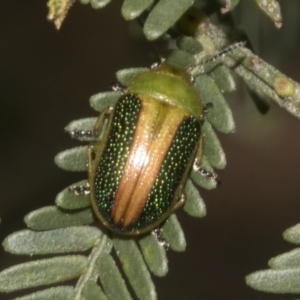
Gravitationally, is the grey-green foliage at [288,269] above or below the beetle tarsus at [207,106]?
below

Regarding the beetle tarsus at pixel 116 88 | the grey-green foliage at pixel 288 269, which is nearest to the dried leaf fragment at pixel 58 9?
the beetle tarsus at pixel 116 88

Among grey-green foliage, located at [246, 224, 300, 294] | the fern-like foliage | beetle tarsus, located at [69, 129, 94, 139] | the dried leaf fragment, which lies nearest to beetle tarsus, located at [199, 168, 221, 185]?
grey-green foliage, located at [246, 224, 300, 294]

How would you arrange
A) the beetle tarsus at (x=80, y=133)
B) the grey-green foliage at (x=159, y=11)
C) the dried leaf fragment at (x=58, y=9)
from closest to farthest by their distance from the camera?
the grey-green foliage at (x=159, y=11) → the dried leaf fragment at (x=58, y=9) → the beetle tarsus at (x=80, y=133)

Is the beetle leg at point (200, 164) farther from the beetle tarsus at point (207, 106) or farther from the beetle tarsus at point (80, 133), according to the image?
the beetle tarsus at point (80, 133)

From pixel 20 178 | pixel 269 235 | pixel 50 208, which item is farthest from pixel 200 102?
pixel 269 235

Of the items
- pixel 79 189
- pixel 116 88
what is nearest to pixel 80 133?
pixel 79 189

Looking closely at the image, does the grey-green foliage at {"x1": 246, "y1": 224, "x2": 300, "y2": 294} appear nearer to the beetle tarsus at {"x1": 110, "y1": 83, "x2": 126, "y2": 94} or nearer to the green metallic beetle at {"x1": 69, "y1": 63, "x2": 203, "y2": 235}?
the green metallic beetle at {"x1": 69, "y1": 63, "x2": 203, "y2": 235}
